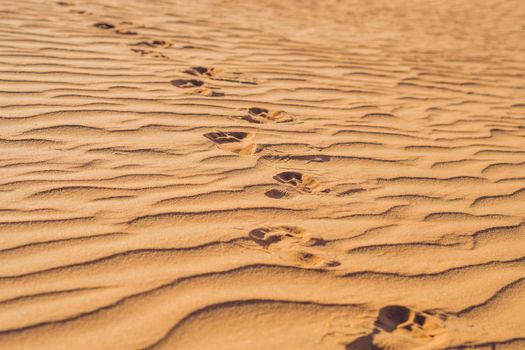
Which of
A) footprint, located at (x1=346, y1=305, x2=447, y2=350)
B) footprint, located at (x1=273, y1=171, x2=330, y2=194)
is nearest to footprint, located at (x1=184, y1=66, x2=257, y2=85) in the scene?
footprint, located at (x1=273, y1=171, x2=330, y2=194)

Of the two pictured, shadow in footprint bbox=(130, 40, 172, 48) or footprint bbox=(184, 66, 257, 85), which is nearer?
footprint bbox=(184, 66, 257, 85)

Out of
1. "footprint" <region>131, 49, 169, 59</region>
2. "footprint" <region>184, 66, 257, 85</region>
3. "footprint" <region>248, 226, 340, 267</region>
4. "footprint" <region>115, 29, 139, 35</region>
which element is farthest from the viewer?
"footprint" <region>115, 29, 139, 35</region>

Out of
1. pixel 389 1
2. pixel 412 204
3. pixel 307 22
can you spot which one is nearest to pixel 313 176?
pixel 412 204

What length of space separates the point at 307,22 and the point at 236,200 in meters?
4.98

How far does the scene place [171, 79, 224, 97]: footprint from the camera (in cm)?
392

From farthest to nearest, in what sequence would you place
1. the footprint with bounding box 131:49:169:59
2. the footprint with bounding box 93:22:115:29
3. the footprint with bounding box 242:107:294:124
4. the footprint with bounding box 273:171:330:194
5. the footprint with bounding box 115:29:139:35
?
1. the footprint with bounding box 93:22:115:29
2. the footprint with bounding box 115:29:139:35
3. the footprint with bounding box 131:49:169:59
4. the footprint with bounding box 242:107:294:124
5. the footprint with bounding box 273:171:330:194

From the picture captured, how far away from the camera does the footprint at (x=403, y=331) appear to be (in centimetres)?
183

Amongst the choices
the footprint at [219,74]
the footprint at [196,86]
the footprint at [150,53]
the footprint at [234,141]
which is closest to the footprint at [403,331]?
the footprint at [234,141]

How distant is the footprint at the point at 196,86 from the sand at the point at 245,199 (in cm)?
1

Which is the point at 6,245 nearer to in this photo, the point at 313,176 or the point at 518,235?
the point at 313,176

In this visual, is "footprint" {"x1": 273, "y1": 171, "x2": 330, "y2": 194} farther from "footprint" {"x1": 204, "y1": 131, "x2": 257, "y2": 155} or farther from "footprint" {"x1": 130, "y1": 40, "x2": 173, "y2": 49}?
"footprint" {"x1": 130, "y1": 40, "x2": 173, "y2": 49}

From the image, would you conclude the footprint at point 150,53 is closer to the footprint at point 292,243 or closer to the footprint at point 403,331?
the footprint at point 292,243

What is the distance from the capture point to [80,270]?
197 cm

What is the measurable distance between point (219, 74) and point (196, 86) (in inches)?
15.2
